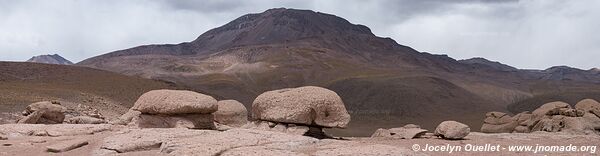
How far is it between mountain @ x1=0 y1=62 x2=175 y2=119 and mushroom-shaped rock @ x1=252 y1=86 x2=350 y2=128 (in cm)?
1813

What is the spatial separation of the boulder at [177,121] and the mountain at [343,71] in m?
23.1

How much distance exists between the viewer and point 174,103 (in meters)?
16.9

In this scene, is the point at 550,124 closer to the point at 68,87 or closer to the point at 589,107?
the point at 589,107

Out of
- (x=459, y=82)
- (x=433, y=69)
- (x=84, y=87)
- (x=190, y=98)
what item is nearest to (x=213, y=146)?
(x=190, y=98)

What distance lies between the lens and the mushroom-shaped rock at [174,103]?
55.5 feet

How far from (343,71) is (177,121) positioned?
8558cm

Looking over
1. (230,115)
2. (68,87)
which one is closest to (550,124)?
(230,115)

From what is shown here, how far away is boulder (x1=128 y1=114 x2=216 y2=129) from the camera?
55.8ft

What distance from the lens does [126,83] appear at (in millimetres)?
50969

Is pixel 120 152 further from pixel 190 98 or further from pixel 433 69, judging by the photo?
pixel 433 69

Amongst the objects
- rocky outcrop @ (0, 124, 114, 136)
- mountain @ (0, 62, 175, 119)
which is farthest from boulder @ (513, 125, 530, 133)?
mountain @ (0, 62, 175, 119)

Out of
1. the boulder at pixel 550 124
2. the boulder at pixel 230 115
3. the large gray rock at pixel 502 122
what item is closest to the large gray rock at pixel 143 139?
the boulder at pixel 230 115

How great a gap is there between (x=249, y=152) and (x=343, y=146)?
6.75ft

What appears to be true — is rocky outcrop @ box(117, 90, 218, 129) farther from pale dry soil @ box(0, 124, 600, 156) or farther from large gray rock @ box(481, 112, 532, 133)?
large gray rock @ box(481, 112, 532, 133)
